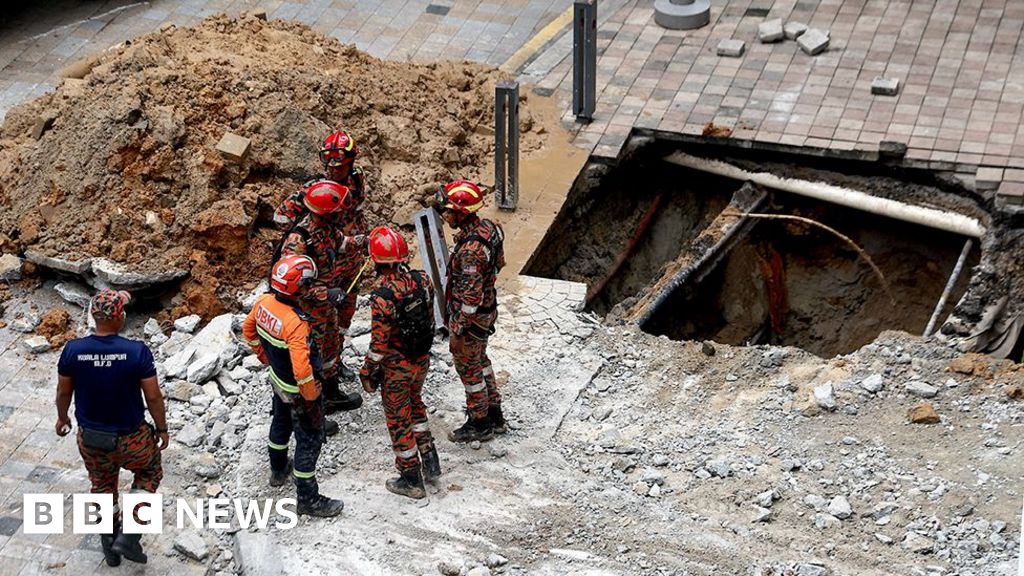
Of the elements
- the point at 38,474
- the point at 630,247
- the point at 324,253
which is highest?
→ the point at 324,253

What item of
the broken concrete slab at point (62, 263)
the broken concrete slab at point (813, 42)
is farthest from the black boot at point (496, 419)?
the broken concrete slab at point (813, 42)

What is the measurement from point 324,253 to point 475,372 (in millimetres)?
1183

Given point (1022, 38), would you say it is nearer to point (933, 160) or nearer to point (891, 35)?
point (891, 35)

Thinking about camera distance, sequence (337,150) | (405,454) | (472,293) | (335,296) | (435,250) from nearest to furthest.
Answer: (405,454) < (472,293) < (335,296) < (337,150) < (435,250)

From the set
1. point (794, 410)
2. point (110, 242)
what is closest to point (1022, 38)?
point (794, 410)

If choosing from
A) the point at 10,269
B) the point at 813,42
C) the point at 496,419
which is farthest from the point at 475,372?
the point at 813,42

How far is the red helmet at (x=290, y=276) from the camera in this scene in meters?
7.06

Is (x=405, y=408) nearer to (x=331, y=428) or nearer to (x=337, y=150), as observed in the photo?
(x=331, y=428)

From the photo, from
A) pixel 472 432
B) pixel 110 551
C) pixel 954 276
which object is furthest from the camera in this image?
pixel 954 276

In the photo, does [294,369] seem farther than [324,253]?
No

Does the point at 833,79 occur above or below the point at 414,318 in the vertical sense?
below

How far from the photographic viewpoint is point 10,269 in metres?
9.63

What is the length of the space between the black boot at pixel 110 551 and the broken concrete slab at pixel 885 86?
7542 millimetres

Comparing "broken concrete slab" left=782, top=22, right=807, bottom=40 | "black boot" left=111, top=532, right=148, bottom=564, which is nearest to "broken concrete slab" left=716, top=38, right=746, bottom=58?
"broken concrete slab" left=782, top=22, right=807, bottom=40
